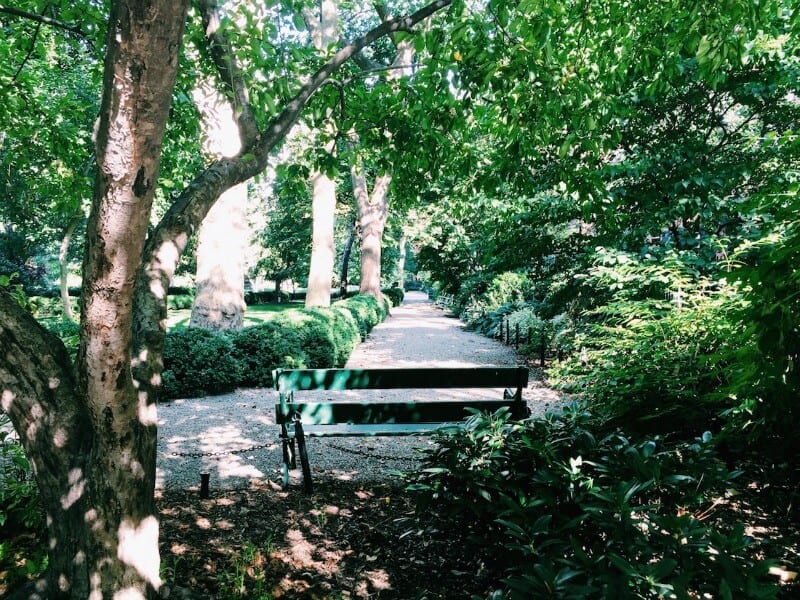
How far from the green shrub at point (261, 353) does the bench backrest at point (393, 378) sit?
4.51m

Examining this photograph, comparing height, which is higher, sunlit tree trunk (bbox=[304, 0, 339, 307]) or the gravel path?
sunlit tree trunk (bbox=[304, 0, 339, 307])

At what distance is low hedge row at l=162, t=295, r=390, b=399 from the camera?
852cm

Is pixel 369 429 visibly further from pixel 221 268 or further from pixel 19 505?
pixel 221 268

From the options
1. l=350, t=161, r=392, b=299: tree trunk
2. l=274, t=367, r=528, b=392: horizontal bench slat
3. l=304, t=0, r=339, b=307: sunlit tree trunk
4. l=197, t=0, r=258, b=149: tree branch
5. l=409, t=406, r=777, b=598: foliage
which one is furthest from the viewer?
l=350, t=161, r=392, b=299: tree trunk

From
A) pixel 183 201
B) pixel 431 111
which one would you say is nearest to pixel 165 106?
pixel 183 201

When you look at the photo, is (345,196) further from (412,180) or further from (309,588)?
(309,588)

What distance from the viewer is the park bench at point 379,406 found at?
4668mm

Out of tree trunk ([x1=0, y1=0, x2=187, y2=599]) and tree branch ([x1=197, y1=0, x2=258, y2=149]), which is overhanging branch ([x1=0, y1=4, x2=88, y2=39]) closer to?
tree branch ([x1=197, y1=0, x2=258, y2=149])

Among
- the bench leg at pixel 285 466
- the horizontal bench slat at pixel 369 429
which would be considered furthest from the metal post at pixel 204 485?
the horizontal bench slat at pixel 369 429

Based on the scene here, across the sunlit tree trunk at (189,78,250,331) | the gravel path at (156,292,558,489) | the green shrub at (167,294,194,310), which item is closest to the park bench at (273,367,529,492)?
the gravel path at (156,292,558,489)

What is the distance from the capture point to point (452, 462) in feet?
9.38

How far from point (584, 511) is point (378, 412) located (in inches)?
104

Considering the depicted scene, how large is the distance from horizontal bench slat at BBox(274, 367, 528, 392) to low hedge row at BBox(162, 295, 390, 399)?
435 cm

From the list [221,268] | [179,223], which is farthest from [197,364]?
[179,223]
